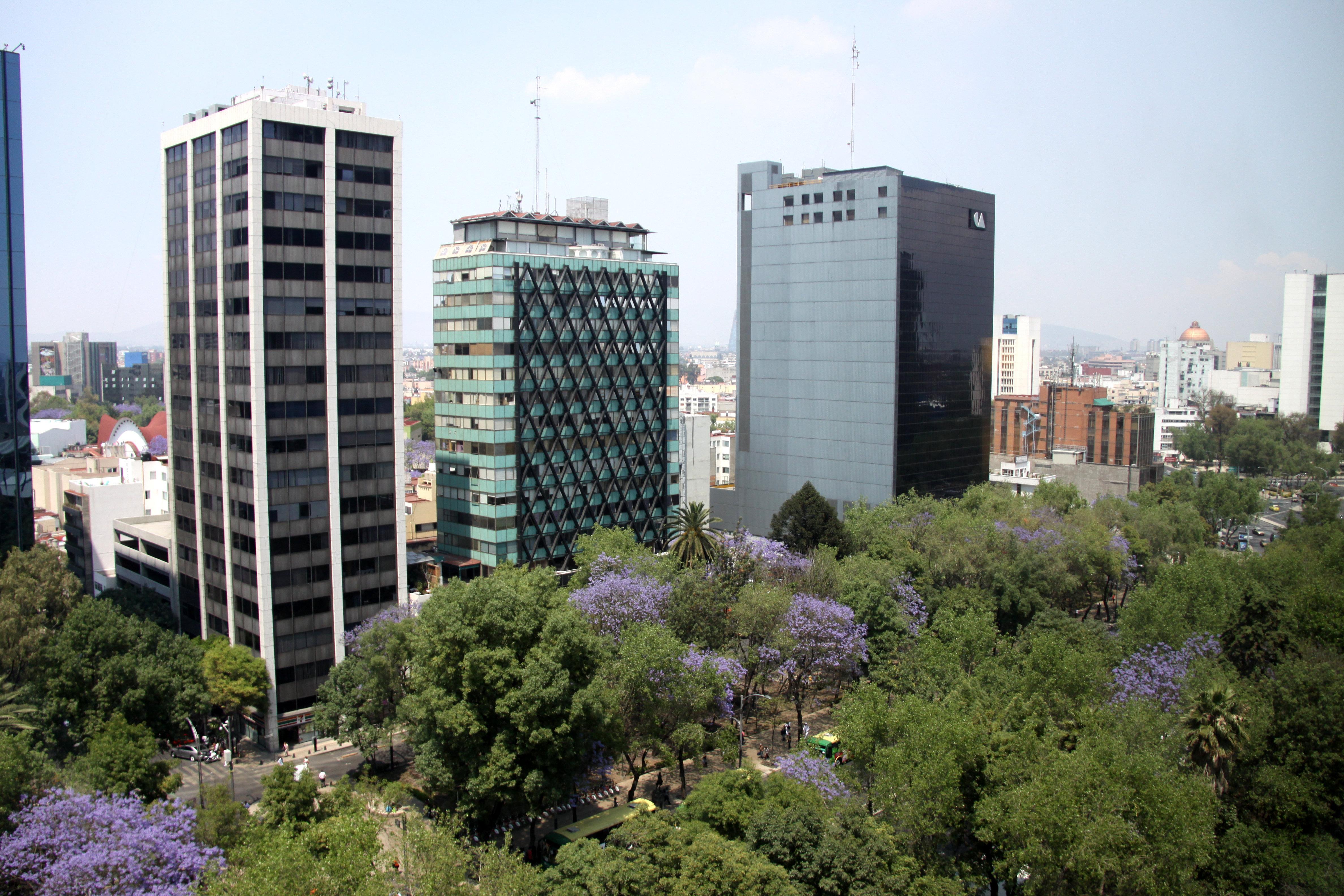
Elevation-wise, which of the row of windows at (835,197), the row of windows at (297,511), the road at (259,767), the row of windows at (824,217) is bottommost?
the road at (259,767)

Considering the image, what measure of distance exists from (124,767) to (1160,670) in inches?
1921

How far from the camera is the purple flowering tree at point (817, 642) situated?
57031 millimetres

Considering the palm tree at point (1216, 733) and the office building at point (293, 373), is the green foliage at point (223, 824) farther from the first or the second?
the palm tree at point (1216, 733)

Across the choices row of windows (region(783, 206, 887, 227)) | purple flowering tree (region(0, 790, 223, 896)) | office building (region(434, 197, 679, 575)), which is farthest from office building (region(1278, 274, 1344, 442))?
purple flowering tree (region(0, 790, 223, 896))

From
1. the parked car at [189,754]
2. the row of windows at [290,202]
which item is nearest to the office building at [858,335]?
the row of windows at [290,202]

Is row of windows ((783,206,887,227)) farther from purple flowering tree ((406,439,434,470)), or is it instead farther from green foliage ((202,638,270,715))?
purple flowering tree ((406,439,434,470))

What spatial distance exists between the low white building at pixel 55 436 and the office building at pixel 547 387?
111 meters

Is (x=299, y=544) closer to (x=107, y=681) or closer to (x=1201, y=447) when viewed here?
(x=107, y=681)

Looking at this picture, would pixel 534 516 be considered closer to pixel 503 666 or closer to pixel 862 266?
pixel 503 666

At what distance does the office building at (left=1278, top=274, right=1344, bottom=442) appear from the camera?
149 m

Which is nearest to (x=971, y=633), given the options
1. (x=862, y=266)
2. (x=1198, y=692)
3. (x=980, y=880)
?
(x=1198, y=692)

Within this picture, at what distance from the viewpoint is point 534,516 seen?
7975 centimetres

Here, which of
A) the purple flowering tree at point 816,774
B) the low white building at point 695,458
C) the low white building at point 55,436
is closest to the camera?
the purple flowering tree at point 816,774

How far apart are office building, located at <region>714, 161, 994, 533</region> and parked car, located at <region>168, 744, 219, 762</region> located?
2596 inches
